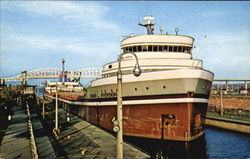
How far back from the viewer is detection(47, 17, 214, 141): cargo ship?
22.4 m

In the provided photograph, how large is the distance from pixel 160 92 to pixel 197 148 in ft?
22.7

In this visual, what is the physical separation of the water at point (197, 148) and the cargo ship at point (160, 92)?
32.3 inches

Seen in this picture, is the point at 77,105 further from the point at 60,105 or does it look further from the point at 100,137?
the point at 60,105

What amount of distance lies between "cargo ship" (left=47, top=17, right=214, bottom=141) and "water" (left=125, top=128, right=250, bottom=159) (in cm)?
82

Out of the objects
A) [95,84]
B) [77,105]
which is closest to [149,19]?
[95,84]

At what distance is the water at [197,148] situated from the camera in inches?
873

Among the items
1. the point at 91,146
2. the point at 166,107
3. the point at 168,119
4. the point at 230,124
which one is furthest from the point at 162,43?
the point at 230,124

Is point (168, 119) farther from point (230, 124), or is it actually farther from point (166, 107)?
point (230, 124)

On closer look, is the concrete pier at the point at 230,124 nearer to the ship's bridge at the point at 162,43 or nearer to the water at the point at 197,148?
the water at the point at 197,148

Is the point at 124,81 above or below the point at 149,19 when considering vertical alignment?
below

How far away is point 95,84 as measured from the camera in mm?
33500

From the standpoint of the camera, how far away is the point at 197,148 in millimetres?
24438

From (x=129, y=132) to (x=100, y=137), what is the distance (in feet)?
11.7

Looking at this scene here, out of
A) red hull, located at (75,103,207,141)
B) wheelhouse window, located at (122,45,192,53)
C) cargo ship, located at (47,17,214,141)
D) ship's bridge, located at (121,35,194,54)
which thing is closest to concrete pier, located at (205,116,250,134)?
cargo ship, located at (47,17,214,141)
